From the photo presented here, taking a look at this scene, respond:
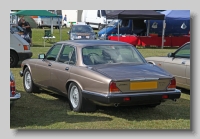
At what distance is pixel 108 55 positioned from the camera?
23.1ft

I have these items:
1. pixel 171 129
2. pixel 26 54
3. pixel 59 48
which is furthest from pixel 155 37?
pixel 171 129

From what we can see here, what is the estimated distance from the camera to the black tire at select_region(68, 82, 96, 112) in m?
6.57

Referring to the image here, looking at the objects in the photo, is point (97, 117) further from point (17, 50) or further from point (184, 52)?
point (17, 50)

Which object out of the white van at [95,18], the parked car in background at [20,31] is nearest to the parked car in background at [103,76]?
the parked car in background at [20,31]

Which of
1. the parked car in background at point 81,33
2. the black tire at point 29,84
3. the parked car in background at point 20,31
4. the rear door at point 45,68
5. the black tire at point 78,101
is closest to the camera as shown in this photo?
the black tire at point 78,101

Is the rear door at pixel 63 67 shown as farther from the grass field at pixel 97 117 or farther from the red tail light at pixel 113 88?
the red tail light at pixel 113 88

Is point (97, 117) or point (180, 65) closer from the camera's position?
point (97, 117)

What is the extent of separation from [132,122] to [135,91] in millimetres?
543

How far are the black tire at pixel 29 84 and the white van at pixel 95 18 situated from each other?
88.0ft

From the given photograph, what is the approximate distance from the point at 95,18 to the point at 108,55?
99.9ft

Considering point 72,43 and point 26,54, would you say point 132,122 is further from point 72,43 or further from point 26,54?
point 26,54

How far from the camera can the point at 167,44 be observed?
83.2 ft

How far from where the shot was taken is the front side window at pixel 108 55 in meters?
6.91

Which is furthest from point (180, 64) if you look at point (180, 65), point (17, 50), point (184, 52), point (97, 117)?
point (17, 50)
